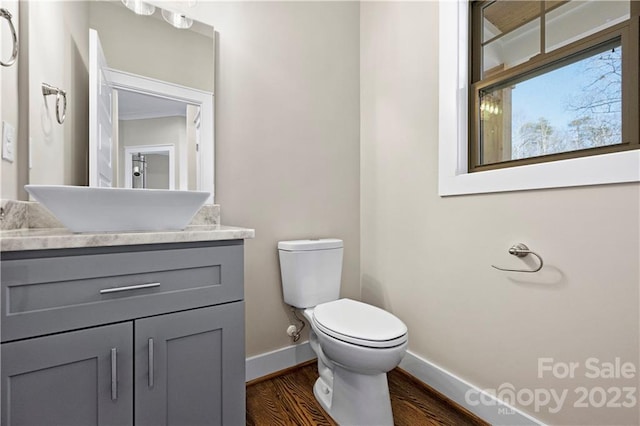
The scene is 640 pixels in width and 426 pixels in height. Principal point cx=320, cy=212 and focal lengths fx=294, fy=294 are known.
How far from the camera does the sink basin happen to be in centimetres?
83

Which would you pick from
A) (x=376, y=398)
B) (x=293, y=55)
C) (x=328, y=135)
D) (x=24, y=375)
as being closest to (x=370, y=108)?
(x=328, y=135)

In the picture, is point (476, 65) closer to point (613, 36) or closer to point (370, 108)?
point (613, 36)

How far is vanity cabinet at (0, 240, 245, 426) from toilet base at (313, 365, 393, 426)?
482 millimetres

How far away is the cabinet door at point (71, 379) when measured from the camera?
72 centimetres

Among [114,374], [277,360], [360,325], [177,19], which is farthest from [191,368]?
[177,19]

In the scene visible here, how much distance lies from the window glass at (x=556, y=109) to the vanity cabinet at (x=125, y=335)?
1.37 meters

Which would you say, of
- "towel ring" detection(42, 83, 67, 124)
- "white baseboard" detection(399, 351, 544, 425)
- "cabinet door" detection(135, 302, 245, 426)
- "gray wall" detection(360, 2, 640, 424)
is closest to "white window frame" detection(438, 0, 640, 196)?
"gray wall" detection(360, 2, 640, 424)

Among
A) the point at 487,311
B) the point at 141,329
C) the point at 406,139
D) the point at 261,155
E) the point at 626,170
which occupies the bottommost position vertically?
the point at 487,311

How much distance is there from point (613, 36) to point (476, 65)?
51cm

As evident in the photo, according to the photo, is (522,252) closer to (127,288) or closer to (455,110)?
(455,110)

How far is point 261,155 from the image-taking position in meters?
1.69

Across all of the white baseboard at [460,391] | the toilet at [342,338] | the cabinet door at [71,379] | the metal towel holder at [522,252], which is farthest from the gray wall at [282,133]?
the metal towel holder at [522,252]

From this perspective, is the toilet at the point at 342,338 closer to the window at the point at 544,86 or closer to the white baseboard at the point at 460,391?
the white baseboard at the point at 460,391

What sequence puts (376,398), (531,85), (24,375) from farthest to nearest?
(531,85)
(376,398)
(24,375)
